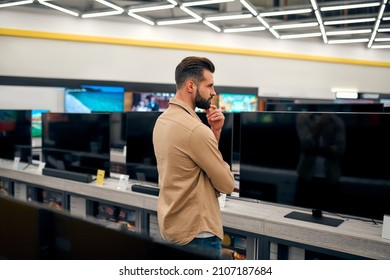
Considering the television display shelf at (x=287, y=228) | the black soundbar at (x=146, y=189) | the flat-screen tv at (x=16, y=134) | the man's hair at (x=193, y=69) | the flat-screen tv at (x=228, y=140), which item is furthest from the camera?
the flat-screen tv at (x=16, y=134)

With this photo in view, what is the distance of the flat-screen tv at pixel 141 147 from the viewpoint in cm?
312

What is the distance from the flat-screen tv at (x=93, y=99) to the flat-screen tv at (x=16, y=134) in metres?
4.27

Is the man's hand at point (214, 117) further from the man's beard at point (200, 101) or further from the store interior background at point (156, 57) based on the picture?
the store interior background at point (156, 57)

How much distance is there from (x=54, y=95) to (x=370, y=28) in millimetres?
7109

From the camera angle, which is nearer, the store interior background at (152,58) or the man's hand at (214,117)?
the man's hand at (214,117)

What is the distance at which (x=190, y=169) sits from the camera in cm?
175

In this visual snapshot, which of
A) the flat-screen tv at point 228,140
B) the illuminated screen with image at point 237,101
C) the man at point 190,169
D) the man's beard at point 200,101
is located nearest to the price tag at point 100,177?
Answer: the flat-screen tv at point 228,140

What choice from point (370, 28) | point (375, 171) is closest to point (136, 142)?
point (375, 171)

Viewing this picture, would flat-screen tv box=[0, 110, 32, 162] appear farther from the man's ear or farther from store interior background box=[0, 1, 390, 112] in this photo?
store interior background box=[0, 1, 390, 112]

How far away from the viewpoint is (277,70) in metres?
10.4

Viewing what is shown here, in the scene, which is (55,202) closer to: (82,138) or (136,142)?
(82,138)

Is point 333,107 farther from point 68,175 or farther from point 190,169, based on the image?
point 68,175

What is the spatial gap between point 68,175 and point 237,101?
6846 millimetres

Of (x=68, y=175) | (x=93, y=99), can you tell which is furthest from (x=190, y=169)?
(x=93, y=99)
